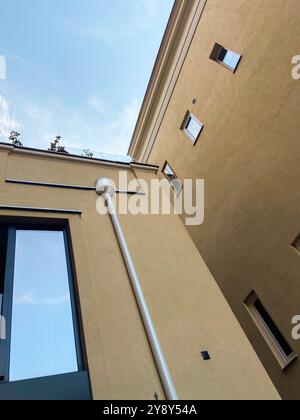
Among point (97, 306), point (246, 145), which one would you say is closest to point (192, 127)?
point (246, 145)

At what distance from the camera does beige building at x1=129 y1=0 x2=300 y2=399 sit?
614 cm

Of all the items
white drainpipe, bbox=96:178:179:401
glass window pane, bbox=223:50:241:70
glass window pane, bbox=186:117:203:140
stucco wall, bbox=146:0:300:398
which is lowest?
white drainpipe, bbox=96:178:179:401

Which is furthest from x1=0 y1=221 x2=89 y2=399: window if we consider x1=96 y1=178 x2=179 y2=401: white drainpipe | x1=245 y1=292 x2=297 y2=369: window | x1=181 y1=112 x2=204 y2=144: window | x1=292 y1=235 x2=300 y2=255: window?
x1=181 y1=112 x2=204 y2=144: window

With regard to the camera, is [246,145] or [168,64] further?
[168,64]

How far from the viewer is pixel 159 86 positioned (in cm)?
1089

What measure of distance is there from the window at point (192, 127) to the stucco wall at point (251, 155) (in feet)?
0.67

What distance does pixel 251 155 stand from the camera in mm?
7230

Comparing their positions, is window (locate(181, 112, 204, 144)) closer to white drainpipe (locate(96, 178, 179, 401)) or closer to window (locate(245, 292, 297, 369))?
window (locate(245, 292, 297, 369))

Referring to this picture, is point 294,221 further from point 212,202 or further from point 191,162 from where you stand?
point 191,162

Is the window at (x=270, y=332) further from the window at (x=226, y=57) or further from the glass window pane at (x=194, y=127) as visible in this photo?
the window at (x=226, y=57)

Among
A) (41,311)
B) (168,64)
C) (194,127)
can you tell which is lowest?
(41,311)

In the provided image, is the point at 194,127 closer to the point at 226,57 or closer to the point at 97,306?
the point at 226,57

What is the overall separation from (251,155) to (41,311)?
5846mm

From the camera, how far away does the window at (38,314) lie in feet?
8.84
